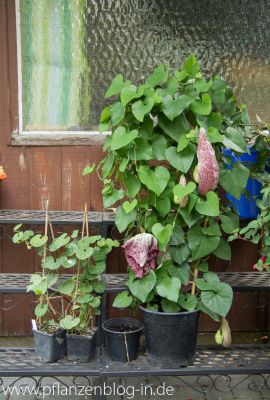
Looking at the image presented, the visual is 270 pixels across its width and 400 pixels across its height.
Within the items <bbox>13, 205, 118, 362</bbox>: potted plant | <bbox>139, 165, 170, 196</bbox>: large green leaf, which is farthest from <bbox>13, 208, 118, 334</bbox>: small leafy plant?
<bbox>139, 165, 170, 196</bbox>: large green leaf

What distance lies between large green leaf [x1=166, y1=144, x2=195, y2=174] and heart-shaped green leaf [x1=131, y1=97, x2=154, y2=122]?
220mm

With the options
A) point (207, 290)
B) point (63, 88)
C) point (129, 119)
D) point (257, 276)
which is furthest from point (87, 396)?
point (63, 88)

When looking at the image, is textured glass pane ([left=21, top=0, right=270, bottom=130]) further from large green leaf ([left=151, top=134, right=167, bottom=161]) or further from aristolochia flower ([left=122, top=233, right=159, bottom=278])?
aristolochia flower ([left=122, top=233, right=159, bottom=278])

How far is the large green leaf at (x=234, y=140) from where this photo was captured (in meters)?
2.70

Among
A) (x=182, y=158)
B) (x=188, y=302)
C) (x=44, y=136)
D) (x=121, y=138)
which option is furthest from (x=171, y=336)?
(x=44, y=136)

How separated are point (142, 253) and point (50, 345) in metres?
0.66

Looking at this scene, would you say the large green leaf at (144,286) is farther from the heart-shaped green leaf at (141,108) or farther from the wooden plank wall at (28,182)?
the wooden plank wall at (28,182)

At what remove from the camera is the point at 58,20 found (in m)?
3.42

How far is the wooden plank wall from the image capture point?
3404mm

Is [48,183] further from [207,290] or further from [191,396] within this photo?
[191,396]

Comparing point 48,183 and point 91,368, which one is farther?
point 48,183

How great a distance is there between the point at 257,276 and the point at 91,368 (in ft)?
3.61

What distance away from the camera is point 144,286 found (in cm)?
266

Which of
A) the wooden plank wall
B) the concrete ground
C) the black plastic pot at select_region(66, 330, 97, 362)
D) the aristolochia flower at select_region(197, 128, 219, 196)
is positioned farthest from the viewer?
the wooden plank wall
